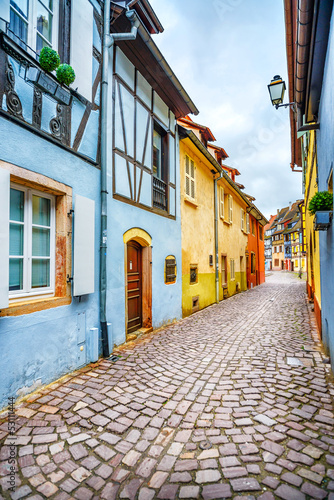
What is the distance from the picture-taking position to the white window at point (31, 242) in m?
3.26

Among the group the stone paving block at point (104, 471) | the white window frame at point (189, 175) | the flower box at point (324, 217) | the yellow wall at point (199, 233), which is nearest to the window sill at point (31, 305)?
the stone paving block at point (104, 471)

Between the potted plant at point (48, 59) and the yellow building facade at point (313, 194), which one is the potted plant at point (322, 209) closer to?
the yellow building facade at point (313, 194)

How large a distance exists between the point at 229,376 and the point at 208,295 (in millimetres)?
6519

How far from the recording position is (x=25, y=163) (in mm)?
3225

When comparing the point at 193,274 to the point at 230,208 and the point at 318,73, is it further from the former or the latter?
the point at 230,208

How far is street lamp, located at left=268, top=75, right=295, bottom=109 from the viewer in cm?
493

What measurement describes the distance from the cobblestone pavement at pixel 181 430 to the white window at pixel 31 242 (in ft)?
4.43

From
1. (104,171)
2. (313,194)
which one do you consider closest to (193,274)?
(313,194)

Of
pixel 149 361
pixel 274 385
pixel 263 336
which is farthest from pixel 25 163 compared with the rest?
pixel 263 336

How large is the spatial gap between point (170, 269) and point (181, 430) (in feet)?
16.0

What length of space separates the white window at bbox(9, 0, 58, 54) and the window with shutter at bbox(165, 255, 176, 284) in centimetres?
499

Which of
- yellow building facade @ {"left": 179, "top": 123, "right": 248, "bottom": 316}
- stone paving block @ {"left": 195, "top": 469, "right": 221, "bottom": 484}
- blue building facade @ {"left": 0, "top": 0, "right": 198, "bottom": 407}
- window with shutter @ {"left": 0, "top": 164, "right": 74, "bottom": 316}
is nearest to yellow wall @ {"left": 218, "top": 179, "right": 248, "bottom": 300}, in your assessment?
yellow building facade @ {"left": 179, "top": 123, "right": 248, "bottom": 316}

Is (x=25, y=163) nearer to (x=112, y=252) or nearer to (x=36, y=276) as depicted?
(x=36, y=276)

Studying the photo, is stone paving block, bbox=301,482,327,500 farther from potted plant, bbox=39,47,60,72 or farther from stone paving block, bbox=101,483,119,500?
potted plant, bbox=39,47,60,72
